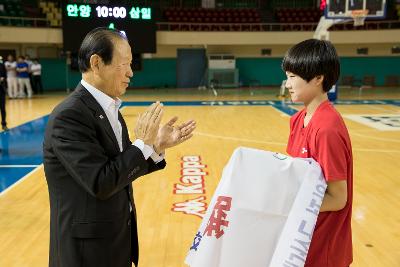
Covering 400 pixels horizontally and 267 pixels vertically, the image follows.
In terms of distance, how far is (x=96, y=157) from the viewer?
1509 millimetres

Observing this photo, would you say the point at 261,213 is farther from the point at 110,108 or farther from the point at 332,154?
the point at 110,108

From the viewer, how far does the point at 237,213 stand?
1572 mm

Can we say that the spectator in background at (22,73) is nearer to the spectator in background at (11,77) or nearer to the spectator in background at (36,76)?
the spectator in background at (11,77)

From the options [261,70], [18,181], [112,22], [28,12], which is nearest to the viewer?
[18,181]

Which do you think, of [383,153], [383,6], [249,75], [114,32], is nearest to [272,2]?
[249,75]

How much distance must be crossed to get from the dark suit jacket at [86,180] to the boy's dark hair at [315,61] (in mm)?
723

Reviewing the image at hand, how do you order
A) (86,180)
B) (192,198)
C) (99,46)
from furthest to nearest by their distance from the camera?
(192,198)
(99,46)
(86,180)

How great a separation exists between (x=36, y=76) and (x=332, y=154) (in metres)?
20.9

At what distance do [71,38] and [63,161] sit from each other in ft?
52.3

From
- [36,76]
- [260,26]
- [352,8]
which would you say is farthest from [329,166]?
[260,26]

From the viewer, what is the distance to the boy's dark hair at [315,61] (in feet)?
5.19

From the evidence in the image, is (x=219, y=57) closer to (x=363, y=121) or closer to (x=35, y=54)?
(x=35, y=54)

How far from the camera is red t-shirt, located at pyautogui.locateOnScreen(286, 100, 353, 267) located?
1509 mm

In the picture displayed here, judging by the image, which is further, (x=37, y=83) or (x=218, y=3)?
(x=218, y=3)
